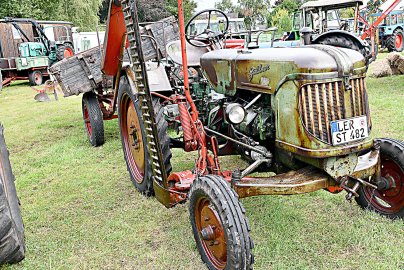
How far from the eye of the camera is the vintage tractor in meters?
2.45

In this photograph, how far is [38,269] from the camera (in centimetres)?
282

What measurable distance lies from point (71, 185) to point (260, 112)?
2569 mm

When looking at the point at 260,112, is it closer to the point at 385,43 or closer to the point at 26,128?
the point at 26,128

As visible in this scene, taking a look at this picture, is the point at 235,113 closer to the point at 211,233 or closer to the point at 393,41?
the point at 211,233

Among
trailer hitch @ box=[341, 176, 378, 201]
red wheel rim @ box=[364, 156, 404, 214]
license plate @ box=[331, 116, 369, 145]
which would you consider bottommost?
red wheel rim @ box=[364, 156, 404, 214]

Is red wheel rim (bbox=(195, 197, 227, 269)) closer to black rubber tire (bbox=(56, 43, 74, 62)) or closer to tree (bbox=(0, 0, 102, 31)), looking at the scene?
black rubber tire (bbox=(56, 43, 74, 62))

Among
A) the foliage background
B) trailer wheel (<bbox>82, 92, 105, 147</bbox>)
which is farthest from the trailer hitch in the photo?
the foliage background

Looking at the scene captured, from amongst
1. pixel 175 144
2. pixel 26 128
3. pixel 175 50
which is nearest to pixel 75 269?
pixel 175 144

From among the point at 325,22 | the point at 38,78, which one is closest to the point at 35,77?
the point at 38,78

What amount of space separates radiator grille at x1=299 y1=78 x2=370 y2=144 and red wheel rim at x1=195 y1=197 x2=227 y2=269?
815 mm

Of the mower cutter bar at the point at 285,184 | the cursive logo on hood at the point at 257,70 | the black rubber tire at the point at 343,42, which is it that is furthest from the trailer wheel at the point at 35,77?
the mower cutter bar at the point at 285,184

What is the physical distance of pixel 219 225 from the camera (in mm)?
2492

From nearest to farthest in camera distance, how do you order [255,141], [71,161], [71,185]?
[255,141] < [71,185] < [71,161]

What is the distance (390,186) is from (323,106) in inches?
42.8
